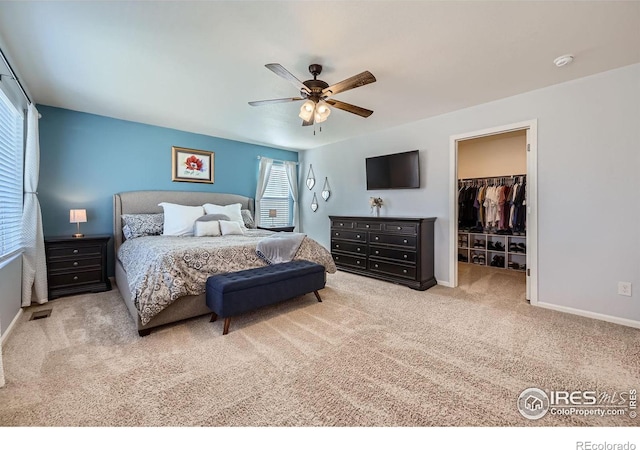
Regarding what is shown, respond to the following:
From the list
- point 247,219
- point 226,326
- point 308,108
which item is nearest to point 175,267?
point 226,326

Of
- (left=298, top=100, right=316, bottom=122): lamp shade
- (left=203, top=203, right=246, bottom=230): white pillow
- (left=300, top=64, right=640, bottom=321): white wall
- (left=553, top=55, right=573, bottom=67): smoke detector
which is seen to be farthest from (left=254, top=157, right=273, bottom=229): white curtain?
(left=553, top=55, right=573, bottom=67): smoke detector

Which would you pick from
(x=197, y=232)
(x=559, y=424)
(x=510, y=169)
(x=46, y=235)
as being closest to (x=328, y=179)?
(x=197, y=232)

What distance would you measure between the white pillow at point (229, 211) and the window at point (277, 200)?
3.54 feet

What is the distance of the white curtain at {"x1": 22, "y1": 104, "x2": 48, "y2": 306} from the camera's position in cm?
295

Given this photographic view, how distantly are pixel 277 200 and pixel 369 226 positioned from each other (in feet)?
8.15

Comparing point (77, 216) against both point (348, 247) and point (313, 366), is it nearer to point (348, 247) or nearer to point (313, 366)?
point (313, 366)

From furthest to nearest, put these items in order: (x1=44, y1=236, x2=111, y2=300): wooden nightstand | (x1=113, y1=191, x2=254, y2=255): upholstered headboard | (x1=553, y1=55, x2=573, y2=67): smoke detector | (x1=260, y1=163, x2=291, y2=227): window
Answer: (x1=260, y1=163, x2=291, y2=227): window < (x1=113, y1=191, x2=254, y2=255): upholstered headboard < (x1=44, y1=236, x2=111, y2=300): wooden nightstand < (x1=553, y1=55, x2=573, y2=67): smoke detector

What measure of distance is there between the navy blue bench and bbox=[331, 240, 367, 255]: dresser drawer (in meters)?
1.41

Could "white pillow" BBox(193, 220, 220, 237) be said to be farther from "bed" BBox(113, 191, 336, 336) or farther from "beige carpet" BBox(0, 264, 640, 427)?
"beige carpet" BBox(0, 264, 640, 427)

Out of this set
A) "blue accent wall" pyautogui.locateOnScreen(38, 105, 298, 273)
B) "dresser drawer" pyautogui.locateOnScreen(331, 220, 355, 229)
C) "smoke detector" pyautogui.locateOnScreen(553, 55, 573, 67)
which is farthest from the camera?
"dresser drawer" pyautogui.locateOnScreen(331, 220, 355, 229)

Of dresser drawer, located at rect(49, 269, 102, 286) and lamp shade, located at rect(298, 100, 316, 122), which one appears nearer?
lamp shade, located at rect(298, 100, 316, 122)
